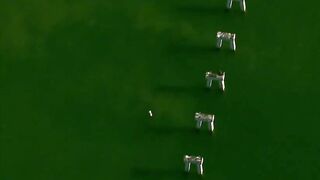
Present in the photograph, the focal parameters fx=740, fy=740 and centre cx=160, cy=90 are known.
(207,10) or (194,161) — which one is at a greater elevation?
(207,10)

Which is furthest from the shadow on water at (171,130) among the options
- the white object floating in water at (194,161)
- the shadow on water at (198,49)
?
the shadow on water at (198,49)

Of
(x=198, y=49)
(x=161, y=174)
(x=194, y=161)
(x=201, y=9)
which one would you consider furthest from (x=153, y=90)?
(x=201, y=9)

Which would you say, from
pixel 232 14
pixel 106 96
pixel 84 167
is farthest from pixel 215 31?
pixel 84 167

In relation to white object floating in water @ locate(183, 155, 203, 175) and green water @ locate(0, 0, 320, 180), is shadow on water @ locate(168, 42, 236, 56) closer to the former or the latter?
green water @ locate(0, 0, 320, 180)

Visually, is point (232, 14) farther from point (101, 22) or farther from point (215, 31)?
point (101, 22)

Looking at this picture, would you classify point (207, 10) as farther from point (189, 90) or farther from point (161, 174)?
point (161, 174)
